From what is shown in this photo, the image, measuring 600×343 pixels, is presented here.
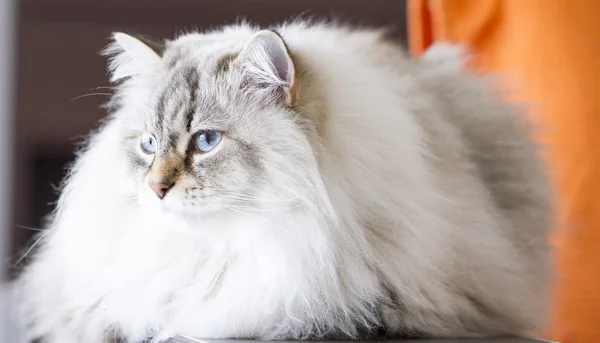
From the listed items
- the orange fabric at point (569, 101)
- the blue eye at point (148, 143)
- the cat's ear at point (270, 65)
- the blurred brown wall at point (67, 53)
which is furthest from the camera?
the blurred brown wall at point (67, 53)

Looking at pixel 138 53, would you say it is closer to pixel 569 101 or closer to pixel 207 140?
pixel 207 140

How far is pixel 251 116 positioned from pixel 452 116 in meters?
0.49

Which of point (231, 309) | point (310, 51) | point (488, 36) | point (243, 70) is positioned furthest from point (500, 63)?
point (231, 309)

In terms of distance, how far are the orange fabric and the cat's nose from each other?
1040mm

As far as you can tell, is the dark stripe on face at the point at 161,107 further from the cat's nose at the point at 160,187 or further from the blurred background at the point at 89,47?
the blurred background at the point at 89,47

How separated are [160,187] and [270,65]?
0.27 meters

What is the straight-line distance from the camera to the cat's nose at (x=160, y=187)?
1.20 meters

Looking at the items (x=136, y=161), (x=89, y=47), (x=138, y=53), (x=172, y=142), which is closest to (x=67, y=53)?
(x=89, y=47)

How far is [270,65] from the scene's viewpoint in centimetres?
121

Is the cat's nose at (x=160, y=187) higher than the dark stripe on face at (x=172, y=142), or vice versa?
the dark stripe on face at (x=172, y=142)

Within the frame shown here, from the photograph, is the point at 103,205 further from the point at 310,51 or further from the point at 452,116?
the point at 452,116

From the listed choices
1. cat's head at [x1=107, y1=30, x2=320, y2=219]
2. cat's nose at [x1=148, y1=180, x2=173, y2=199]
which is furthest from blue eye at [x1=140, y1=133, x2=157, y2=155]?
cat's nose at [x1=148, y1=180, x2=173, y2=199]

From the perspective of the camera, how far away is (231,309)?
1.26 meters

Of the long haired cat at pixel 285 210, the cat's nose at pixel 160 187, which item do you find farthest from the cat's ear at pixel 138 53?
the cat's nose at pixel 160 187
